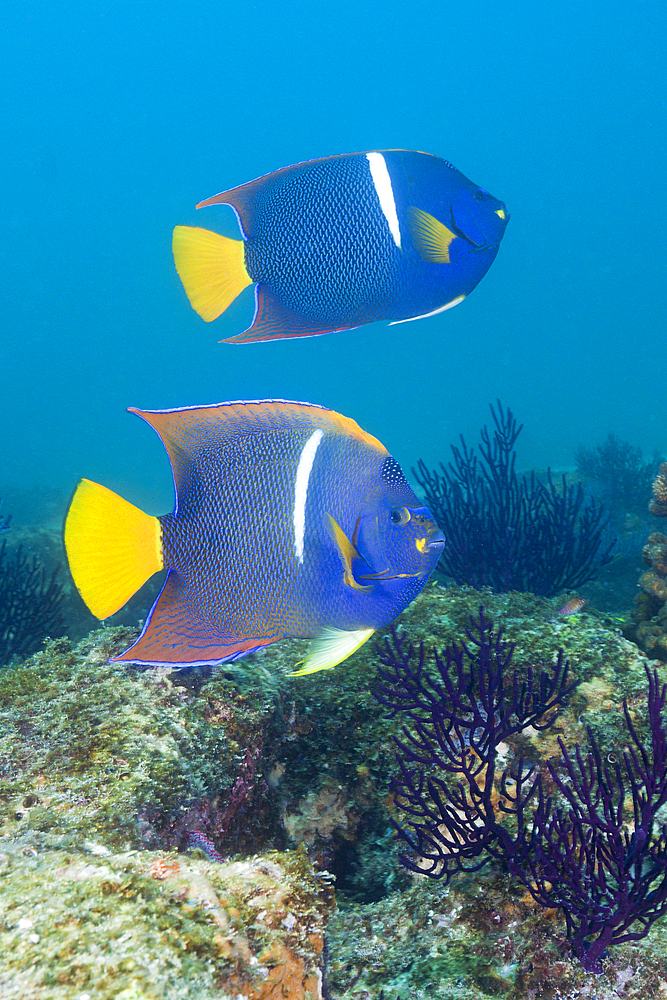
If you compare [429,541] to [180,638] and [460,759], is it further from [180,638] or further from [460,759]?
[460,759]

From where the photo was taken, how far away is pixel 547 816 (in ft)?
5.69

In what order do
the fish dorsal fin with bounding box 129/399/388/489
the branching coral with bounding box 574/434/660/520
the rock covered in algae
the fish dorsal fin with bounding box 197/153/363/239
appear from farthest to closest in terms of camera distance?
1. the branching coral with bounding box 574/434/660/520
2. the fish dorsal fin with bounding box 197/153/363/239
3. the fish dorsal fin with bounding box 129/399/388/489
4. the rock covered in algae

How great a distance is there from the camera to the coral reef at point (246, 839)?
3.51 feet

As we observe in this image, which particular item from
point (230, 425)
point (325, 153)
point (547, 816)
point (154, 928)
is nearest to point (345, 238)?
point (230, 425)

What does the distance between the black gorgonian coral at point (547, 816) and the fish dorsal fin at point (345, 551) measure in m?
1.03

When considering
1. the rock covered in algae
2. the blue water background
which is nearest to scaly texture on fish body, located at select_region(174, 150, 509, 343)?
the rock covered in algae

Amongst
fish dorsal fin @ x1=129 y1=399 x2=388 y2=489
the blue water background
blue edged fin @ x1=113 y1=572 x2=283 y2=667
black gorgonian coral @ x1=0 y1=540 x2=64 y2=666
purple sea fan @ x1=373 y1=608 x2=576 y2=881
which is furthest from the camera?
the blue water background

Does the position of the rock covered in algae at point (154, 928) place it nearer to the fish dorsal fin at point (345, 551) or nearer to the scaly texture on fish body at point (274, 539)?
the scaly texture on fish body at point (274, 539)

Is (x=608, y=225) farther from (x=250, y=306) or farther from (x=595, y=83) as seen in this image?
(x=250, y=306)

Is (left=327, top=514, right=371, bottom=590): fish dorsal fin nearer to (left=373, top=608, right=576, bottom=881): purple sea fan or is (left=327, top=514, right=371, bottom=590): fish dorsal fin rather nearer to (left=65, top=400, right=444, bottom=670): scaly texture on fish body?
(left=65, top=400, right=444, bottom=670): scaly texture on fish body

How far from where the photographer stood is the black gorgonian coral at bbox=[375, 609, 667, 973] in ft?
5.16

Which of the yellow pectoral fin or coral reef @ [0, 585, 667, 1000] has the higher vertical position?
the yellow pectoral fin

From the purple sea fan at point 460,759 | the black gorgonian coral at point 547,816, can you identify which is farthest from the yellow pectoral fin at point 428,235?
the black gorgonian coral at point 547,816

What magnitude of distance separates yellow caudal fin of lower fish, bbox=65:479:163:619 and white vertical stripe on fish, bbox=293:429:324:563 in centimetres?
35
